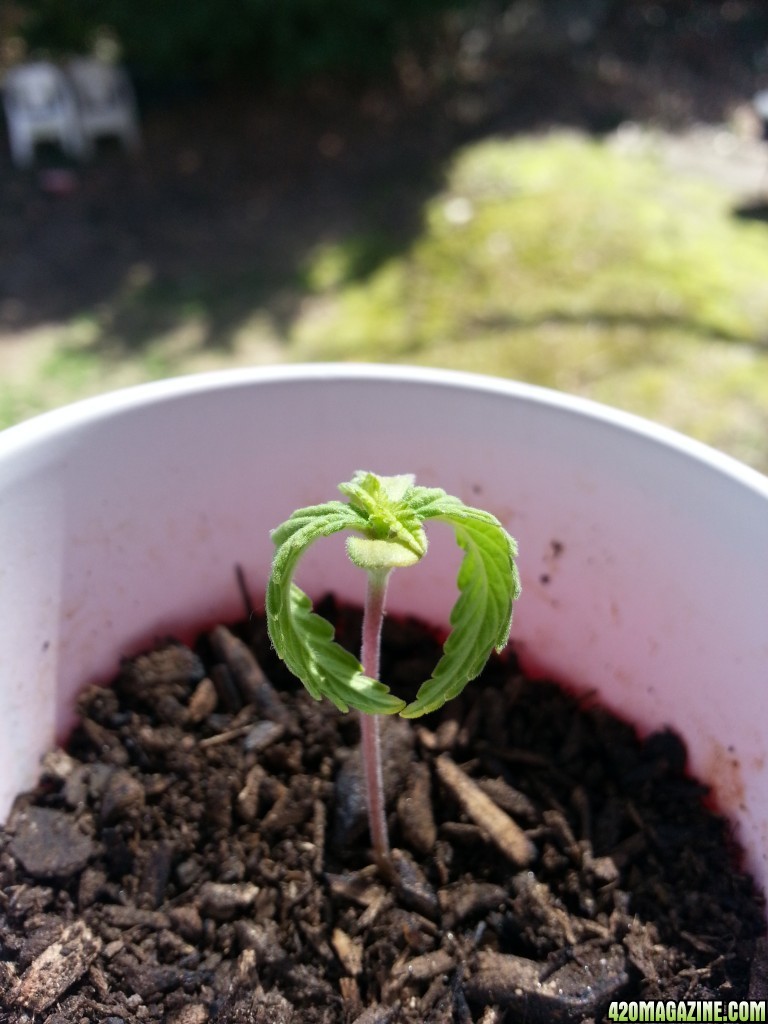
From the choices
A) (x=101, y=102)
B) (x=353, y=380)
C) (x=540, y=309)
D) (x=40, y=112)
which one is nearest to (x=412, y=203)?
(x=540, y=309)

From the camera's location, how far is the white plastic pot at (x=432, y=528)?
2.98ft

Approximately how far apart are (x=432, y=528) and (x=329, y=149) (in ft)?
10.5

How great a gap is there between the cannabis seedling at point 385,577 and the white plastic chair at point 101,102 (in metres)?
3.64

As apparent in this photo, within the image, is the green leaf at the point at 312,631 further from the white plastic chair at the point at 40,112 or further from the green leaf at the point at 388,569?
the white plastic chair at the point at 40,112

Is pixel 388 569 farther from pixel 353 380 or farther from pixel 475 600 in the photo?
pixel 353 380

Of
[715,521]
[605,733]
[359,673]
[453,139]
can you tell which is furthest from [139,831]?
[453,139]

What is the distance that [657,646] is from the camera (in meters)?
1.00

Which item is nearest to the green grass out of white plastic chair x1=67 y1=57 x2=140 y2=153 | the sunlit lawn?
the sunlit lawn

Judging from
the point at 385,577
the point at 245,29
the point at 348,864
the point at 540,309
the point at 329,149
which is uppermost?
the point at 245,29

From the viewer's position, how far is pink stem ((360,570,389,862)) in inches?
32.3

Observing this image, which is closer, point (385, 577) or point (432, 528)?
point (385, 577)

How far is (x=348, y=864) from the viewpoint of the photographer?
1006 millimetres

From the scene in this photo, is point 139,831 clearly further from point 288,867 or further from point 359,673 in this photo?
point 359,673

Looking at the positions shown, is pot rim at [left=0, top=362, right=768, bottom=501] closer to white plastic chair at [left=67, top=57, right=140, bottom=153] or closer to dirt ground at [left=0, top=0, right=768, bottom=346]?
dirt ground at [left=0, top=0, right=768, bottom=346]
